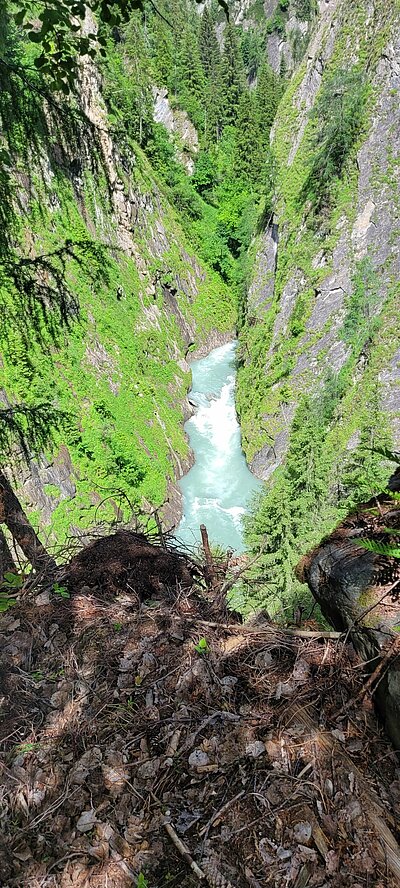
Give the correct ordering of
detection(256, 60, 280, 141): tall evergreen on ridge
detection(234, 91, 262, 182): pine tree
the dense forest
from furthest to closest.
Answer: detection(256, 60, 280, 141): tall evergreen on ridge < detection(234, 91, 262, 182): pine tree < the dense forest

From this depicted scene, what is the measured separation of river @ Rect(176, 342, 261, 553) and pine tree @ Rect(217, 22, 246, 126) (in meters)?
30.0

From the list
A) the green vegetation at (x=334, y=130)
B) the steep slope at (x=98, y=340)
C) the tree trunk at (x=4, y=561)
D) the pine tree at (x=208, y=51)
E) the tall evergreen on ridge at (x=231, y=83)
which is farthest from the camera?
the pine tree at (x=208, y=51)

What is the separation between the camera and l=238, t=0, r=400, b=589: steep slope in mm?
20266

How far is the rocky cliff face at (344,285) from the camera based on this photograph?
21.4 m

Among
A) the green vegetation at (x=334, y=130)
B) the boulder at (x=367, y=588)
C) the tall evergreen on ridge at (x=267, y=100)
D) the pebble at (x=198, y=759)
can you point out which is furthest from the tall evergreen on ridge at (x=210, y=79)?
the pebble at (x=198, y=759)

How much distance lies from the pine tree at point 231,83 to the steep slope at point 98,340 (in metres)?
22.3

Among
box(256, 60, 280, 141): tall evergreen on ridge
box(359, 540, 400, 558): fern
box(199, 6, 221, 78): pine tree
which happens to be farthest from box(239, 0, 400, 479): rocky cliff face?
box(199, 6, 221, 78): pine tree

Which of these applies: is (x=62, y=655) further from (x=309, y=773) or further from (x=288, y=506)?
(x=288, y=506)

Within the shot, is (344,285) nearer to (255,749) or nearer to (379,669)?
(379,669)

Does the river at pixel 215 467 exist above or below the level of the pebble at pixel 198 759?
below

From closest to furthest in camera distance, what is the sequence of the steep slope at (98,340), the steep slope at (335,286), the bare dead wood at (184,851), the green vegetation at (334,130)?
the bare dead wood at (184,851), the steep slope at (98,340), the steep slope at (335,286), the green vegetation at (334,130)

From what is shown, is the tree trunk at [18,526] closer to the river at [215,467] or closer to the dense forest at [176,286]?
the dense forest at [176,286]

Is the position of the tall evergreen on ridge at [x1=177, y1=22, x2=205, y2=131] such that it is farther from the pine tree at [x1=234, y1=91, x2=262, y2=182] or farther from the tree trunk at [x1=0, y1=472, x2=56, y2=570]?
the tree trunk at [x1=0, y1=472, x2=56, y2=570]

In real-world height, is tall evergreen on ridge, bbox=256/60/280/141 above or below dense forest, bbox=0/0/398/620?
above
